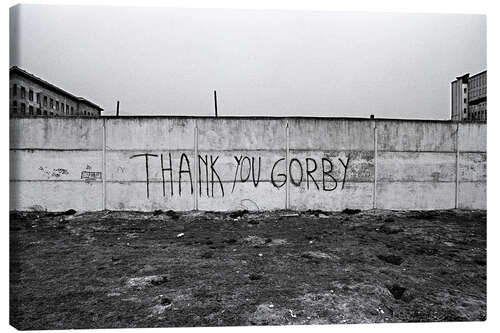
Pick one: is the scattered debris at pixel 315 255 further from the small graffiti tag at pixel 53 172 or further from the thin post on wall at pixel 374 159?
the small graffiti tag at pixel 53 172

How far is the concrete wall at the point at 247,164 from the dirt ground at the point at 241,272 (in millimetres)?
664

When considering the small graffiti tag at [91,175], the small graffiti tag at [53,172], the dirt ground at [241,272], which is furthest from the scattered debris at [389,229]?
the small graffiti tag at [53,172]

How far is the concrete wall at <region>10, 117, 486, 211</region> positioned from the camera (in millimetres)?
6797

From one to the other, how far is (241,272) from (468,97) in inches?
202

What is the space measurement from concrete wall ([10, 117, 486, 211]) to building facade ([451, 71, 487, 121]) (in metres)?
0.47

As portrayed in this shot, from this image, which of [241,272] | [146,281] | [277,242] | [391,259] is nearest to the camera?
[146,281]

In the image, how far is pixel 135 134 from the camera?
6.90 meters

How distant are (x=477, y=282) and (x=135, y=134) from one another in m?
6.41

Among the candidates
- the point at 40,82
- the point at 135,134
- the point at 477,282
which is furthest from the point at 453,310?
the point at 40,82

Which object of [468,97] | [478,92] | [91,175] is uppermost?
[468,97]

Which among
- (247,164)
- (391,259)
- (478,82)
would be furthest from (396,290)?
(247,164)

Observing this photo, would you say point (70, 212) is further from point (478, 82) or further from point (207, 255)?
point (478, 82)

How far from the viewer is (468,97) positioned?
5812 millimetres

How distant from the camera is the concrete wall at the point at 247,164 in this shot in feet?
22.3
